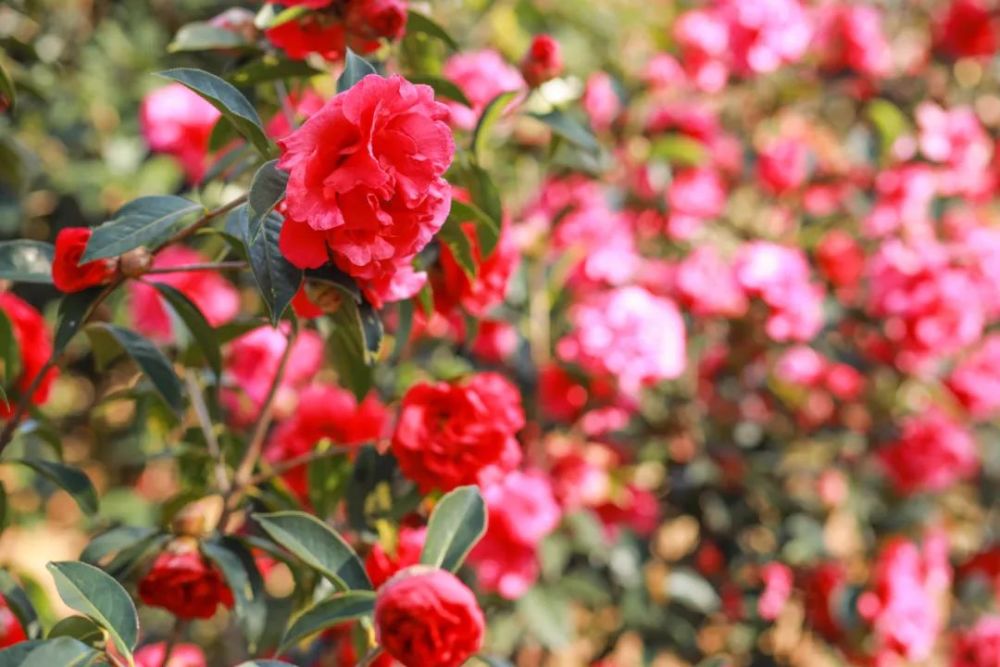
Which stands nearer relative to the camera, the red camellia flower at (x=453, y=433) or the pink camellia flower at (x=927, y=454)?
the red camellia flower at (x=453, y=433)

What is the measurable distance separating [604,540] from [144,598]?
1011mm

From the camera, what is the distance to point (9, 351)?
1.05 meters

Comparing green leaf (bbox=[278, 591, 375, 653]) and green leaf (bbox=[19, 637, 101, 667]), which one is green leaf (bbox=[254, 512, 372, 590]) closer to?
green leaf (bbox=[278, 591, 375, 653])

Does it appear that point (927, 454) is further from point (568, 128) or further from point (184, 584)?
point (184, 584)

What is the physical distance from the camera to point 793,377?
213 cm

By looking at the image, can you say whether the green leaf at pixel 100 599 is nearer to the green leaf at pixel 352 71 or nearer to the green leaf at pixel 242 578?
the green leaf at pixel 242 578

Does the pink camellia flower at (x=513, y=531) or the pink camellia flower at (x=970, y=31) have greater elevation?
the pink camellia flower at (x=970, y=31)

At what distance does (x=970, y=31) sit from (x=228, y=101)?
2112mm

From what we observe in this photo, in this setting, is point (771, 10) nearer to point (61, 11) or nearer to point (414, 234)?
point (61, 11)

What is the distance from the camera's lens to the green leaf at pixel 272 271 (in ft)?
2.44

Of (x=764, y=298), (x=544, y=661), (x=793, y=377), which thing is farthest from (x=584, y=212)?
(x=544, y=661)

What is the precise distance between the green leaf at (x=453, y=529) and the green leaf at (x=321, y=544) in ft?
0.22

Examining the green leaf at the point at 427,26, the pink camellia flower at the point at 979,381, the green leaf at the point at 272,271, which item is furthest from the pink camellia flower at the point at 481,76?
the green leaf at the point at 272,271

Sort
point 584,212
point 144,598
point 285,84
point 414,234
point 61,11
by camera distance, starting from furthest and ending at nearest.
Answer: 1. point 61,11
2. point 584,212
3. point 285,84
4. point 144,598
5. point 414,234
